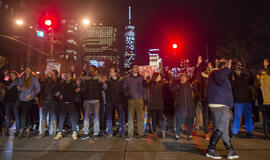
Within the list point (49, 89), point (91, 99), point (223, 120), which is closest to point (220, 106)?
point (223, 120)

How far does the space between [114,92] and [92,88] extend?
0.77m

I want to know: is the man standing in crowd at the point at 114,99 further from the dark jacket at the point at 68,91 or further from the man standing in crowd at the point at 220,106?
the man standing in crowd at the point at 220,106

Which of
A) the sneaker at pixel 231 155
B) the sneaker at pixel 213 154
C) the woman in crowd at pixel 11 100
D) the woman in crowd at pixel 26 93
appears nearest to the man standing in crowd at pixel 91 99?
the woman in crowd at pixel 26 93

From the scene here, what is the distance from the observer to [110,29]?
158m

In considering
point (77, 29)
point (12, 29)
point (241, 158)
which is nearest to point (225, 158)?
point (241, 158)

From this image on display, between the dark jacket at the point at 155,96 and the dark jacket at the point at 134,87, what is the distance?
0.22 m

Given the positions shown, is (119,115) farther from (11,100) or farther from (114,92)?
(11,100)

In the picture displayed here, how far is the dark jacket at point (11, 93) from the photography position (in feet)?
25.1

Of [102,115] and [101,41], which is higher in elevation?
[101,41]

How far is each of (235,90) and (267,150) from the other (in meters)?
2.09

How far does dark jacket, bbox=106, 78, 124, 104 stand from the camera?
752 cm

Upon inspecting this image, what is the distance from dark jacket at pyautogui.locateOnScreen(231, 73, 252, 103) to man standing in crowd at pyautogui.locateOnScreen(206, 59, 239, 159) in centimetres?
202

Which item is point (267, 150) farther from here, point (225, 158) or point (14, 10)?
point (14, 10)

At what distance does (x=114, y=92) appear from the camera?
296 inches
